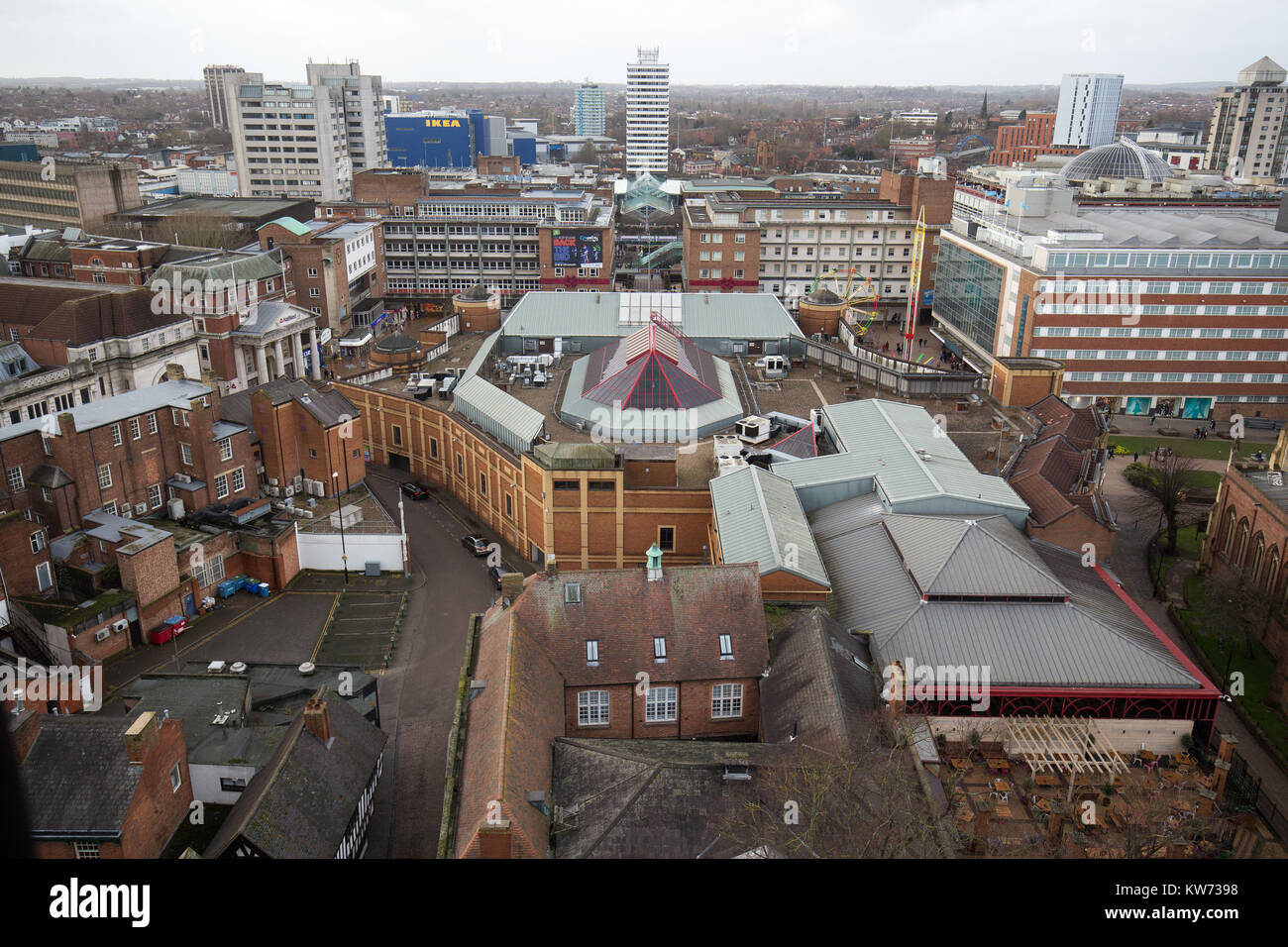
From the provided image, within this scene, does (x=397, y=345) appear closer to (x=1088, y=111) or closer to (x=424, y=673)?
(x=424, y=673)

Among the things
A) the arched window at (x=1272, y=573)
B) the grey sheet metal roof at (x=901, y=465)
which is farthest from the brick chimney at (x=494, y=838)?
the arched window at (x=1272, y=573)

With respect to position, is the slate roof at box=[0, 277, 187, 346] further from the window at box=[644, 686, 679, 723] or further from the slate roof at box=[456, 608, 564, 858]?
the window at box=[644, 686, 679, 723]

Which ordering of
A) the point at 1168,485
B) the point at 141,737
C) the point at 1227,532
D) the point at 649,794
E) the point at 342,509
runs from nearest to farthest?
the point at 649,794
the point at 141,737
the point at 1227,532
the point at 1168,485
the point at 342,509

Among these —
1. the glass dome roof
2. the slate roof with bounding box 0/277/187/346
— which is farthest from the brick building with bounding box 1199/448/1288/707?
the glass dome roof

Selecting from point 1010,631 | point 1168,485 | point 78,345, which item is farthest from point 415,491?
point 1168,485

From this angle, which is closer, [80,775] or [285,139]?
[80,775]

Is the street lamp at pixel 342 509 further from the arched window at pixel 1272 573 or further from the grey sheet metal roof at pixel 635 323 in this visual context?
the arched window at pixel 1272 573
